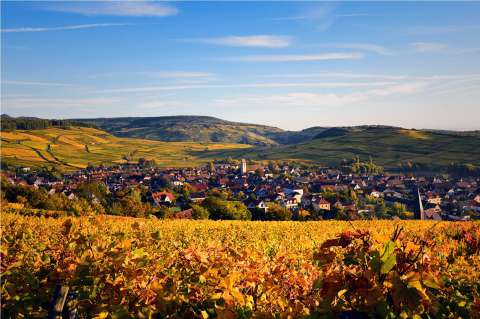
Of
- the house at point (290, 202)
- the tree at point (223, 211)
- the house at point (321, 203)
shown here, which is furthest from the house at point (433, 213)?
the tree at point (223, 211)

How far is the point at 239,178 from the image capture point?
140125 mm

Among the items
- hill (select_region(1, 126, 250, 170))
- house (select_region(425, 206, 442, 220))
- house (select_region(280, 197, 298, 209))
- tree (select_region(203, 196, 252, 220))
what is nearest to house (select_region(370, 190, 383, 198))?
house (select_region(425, 206, 442, 220))

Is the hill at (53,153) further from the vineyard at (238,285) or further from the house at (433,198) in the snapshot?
the vineyard at (238,285)

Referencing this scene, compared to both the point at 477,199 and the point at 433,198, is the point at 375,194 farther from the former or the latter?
the point at 477,199

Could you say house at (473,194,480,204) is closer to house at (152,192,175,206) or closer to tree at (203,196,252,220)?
tree at (203,196,252,220)

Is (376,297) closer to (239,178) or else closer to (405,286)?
(405,286)

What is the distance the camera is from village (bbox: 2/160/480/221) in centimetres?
8700

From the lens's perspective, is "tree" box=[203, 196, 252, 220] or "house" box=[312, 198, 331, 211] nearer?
"tree" box=[203, 196, 252, 220]

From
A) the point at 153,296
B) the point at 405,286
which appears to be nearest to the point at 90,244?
the point at 153,296

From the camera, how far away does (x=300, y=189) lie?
122 metres

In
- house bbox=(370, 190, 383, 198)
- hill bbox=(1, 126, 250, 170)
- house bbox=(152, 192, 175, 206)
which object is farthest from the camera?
hill bbox=(1, 126, 250, 170)

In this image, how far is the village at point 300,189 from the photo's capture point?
87.0m

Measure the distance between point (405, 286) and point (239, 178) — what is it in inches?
5435

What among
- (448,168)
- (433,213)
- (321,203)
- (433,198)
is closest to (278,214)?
(321,203)
